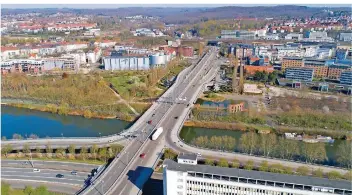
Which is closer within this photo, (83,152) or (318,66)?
(83,152)

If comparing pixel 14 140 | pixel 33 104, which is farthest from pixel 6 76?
pixel 14 140

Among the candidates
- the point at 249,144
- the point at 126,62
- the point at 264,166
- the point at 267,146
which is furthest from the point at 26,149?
the point at 126,62

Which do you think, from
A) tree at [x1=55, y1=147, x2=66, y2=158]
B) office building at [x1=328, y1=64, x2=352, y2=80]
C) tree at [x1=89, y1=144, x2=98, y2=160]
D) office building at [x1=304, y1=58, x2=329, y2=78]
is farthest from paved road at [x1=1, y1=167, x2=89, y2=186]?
office building at [x1=328, y1=64, x2=352, y2=80]

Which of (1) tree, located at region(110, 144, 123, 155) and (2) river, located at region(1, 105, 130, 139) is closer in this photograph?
(1) tree, located at region(110, 144, 123, 155)

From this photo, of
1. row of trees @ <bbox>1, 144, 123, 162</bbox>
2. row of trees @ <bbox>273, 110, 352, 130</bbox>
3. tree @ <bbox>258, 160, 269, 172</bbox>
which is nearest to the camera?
tree @ <bbox>258, 160, 269, 172</bbox>

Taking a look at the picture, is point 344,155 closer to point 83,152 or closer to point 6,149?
point 83,152

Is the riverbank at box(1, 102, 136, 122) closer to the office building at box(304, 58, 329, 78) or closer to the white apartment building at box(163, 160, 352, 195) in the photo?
the white apartment building at box(163, 160, 352, 195)
